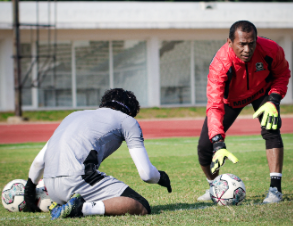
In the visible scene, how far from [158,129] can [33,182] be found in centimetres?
1137

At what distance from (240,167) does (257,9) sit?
19.2 meters

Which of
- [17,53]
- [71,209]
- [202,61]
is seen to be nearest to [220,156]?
[71,209]

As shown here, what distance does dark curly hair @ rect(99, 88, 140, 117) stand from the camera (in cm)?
431

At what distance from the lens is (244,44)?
4.47 meters

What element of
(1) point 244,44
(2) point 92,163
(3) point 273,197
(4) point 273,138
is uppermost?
(1) point 244,44

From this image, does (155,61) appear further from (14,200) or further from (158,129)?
(14,200)

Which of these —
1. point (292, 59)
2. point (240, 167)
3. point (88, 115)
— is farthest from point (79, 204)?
point (292, 59)

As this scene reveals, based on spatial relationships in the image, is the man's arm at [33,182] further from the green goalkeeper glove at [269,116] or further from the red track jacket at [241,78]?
the green goalkeeper glove at [269,116]

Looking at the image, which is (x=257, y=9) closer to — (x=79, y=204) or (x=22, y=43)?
(x=22, y=43)

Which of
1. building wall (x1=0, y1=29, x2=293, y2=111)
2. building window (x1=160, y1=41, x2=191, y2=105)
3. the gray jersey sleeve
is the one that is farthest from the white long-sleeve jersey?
building window (x1=160, y1=41, x2=191, y2=105)

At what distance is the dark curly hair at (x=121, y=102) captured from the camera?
4312mm

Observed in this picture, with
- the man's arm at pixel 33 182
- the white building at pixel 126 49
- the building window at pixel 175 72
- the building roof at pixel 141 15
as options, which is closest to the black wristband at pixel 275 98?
the man's arm at pixel 33 182

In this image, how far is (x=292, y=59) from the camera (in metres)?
24.4

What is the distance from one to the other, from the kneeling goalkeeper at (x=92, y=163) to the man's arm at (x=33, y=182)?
7 centimetres
